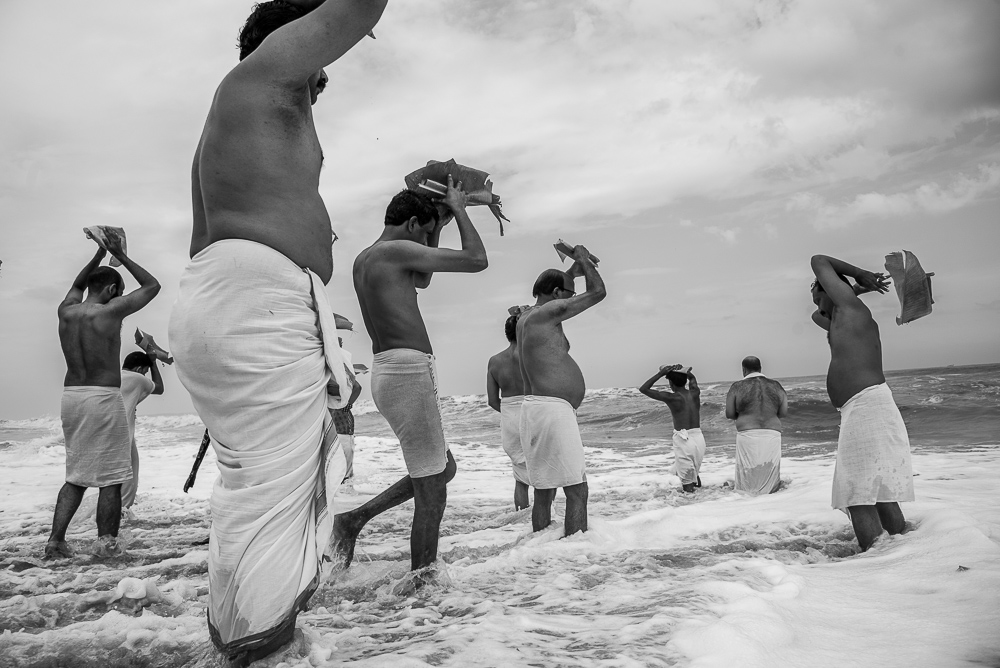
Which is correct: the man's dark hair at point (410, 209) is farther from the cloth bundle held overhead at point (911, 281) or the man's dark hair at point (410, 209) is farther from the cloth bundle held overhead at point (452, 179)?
the cloth bundle held overhead at point (911, 281)

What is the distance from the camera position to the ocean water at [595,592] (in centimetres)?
227

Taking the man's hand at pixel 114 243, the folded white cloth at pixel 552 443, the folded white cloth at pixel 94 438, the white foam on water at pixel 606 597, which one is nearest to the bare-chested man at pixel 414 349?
the white foam on water at pixel 606 597

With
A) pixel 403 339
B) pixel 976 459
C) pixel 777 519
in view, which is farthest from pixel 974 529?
pixel 976 459

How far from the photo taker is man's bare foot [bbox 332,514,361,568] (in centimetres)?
403

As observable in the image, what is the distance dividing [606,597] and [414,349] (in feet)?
5.28

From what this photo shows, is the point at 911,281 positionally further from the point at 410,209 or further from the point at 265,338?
the point at 265,338

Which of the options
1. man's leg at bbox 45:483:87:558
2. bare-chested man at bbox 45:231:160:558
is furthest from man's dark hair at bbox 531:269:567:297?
man's leg at bbox 45:483:87:558

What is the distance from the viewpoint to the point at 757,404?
8523 millimetres

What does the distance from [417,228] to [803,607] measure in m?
2.75

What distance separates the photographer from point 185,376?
2.13 meters

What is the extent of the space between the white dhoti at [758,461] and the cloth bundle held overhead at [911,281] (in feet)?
12.8

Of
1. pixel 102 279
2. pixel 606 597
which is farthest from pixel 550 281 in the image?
pixel 102 279

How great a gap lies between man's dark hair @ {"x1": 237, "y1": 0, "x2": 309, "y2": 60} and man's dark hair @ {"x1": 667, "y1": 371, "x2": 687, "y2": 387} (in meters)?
8.11

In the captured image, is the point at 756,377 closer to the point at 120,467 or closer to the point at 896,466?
the point at 896,466
